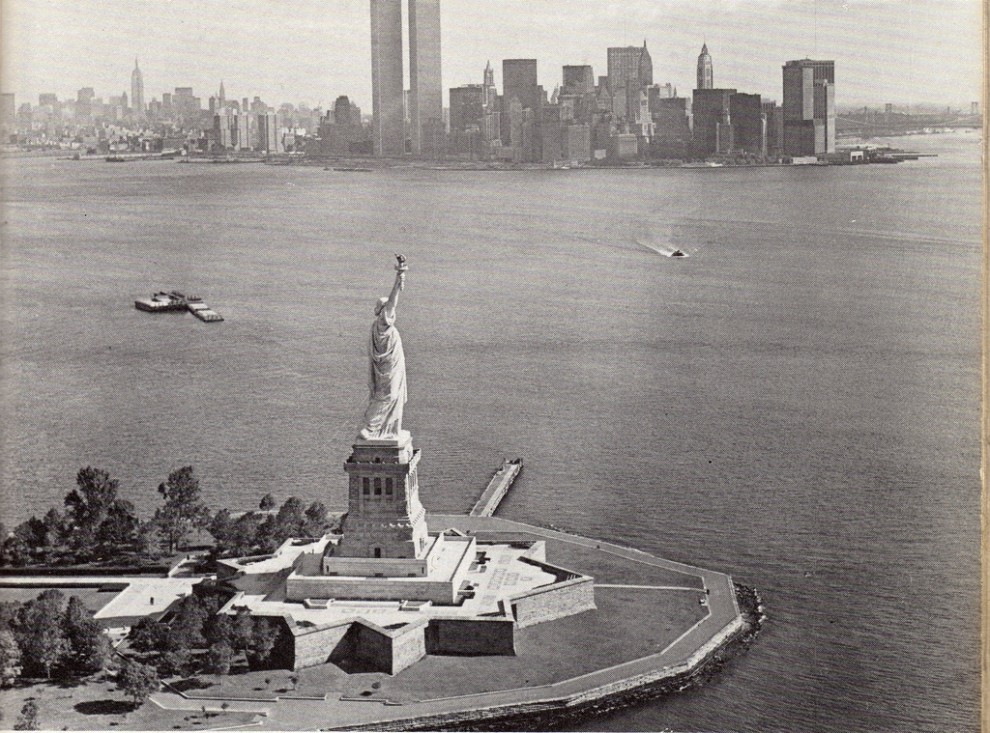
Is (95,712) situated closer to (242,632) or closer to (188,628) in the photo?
(188,628)

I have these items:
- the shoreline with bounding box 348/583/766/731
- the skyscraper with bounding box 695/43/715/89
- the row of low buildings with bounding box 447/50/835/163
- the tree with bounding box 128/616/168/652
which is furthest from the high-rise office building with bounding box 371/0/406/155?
the shoreline with bounding box 348/583/766/731

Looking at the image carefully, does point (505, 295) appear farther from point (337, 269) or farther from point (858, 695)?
point (858, 695)

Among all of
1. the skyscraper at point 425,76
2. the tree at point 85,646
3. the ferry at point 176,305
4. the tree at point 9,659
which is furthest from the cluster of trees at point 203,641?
the ferry at point 176,305

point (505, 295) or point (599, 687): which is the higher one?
point (505, 295)

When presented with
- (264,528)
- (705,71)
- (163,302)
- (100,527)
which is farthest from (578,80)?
(163,302)

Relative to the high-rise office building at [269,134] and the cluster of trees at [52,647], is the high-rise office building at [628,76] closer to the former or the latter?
the high-rise office building at [269,134]

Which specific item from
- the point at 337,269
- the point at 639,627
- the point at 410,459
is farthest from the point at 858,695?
the point at 337,269
